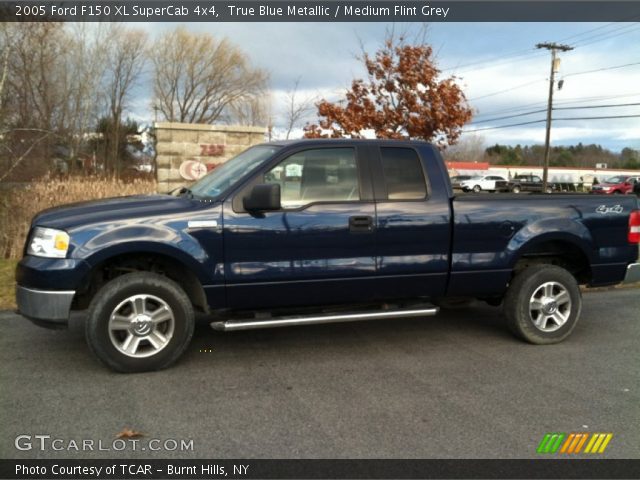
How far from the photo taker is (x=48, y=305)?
416cm

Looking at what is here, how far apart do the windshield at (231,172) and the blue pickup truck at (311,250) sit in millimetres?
22

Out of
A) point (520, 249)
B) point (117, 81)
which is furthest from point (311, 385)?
point (117, 81)

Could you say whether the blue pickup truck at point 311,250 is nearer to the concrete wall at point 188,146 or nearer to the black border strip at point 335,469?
the black border strip at point 335,469

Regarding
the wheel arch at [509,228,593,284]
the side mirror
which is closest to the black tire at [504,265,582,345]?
the wheel arch at [509,228,593,284]

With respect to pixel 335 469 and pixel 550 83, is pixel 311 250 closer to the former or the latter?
pixel 335 469

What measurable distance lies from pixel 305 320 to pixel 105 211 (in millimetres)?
1847

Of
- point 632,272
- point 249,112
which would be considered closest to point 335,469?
Answer: point 632,272

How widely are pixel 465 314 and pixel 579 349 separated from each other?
4.93ft

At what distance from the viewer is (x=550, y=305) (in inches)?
210

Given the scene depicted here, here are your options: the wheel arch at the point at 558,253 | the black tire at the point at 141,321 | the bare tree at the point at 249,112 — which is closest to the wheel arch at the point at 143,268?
Result: the black tire at the point at 141,321

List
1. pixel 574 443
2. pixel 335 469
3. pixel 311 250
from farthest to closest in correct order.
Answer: pixel 311 250, pixel 574 443, pixel 335 469

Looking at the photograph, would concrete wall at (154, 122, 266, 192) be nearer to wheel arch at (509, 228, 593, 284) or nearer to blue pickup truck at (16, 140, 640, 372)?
blue pickup truck at (16, 140, 640, 372)

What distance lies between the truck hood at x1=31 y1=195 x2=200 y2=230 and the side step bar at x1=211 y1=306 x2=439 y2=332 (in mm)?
1016

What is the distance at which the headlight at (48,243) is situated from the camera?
164 inches
